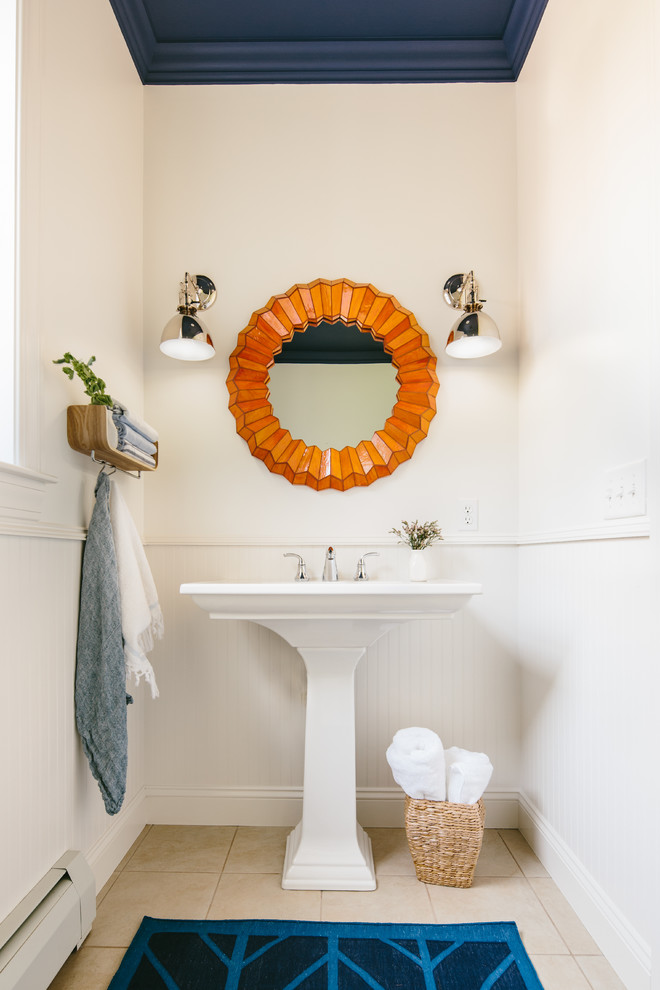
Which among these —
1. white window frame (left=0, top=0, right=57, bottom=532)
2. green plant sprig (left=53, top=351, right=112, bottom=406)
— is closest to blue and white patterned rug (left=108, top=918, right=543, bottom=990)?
white window frame (left=0, top=0, right=57, bottom=532)

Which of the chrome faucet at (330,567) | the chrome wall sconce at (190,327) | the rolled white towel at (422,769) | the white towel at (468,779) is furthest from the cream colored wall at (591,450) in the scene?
the chrome wall sconce at (190,327)

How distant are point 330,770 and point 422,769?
0.89ft

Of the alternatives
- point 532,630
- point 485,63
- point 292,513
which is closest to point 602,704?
point 532,630

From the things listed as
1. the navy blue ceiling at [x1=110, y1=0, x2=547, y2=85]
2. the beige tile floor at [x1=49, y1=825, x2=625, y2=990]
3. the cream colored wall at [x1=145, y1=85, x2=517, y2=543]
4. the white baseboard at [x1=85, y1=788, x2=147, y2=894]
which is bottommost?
the beige tile floor at [x1=49, y1=825, x2=625, y2=990]

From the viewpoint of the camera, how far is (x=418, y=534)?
7.02ft

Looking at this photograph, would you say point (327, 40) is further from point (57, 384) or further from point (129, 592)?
point (129, 592)

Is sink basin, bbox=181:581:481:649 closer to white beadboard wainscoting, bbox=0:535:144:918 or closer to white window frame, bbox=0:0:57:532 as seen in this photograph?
white beadboard wainscoting, bbox=0:535:144:918

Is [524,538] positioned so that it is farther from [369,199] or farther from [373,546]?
[369,199]

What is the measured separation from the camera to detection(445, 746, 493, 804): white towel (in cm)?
177

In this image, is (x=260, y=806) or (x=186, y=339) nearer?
(x=186, y=339)

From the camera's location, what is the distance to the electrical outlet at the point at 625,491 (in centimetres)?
132

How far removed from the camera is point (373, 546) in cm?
220

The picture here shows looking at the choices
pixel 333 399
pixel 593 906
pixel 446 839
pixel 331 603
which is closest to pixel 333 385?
pixel 333 399

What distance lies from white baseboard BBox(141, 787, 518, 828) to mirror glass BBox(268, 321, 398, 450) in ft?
3.98
